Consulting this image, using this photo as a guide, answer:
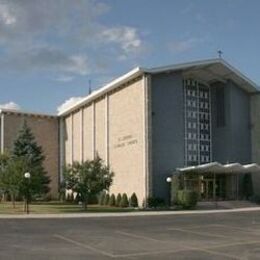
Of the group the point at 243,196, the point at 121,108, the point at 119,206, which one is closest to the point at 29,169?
the point at 119,206

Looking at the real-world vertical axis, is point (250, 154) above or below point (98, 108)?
below

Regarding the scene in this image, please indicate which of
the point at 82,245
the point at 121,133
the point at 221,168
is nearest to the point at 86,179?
the point at 121,133

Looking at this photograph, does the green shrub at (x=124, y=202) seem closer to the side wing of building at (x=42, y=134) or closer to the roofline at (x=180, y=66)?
the roofline at (x=180, y=66)

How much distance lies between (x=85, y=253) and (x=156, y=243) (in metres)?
3.21

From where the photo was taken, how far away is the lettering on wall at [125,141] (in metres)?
46.9

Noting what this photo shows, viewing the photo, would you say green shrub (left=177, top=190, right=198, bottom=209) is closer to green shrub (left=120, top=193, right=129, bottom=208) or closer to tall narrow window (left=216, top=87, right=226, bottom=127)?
green shrub (left=120, top=193, right=129, bottom=208)

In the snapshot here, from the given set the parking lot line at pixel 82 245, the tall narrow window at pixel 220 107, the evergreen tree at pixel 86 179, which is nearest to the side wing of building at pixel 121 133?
the evergreen tree at pixel 86 179

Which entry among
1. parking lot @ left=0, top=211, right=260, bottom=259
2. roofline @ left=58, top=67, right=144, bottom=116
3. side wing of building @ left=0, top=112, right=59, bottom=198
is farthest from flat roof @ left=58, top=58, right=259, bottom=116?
parking lot @ left=0, top=211, right=260, bottom=259

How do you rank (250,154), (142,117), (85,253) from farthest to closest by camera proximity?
(250,154) → (142,117) → (85,253)

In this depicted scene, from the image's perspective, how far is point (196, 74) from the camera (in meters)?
50.4

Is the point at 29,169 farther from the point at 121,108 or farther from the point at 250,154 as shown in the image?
the point at 250,154

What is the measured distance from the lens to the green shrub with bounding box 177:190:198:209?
4166 centimetres

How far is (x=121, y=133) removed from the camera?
49.0m

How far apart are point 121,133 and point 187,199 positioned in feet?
33.5
